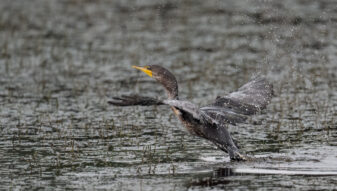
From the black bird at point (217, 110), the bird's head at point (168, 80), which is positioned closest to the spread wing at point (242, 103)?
the black bird at point (217, 110)

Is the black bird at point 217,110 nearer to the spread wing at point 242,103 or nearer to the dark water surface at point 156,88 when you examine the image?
the spread wing at point 242,103

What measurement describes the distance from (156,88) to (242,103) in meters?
4.96

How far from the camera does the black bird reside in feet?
32.0

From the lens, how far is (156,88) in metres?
15.7

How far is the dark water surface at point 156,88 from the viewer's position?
9.48 metres

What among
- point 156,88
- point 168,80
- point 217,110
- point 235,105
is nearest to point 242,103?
point 235,105

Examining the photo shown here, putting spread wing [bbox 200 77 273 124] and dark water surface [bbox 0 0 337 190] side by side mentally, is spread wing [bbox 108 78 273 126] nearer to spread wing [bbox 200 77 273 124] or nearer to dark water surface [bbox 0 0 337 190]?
spread wing [bbox 200 77 273 124]

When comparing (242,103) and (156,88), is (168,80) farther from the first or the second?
(156,88)

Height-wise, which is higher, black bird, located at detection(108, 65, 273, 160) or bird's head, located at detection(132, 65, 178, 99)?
bird's head, located at detection(132, 65, 178, 99)

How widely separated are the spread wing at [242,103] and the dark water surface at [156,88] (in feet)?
1.14

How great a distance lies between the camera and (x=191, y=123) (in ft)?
32.5

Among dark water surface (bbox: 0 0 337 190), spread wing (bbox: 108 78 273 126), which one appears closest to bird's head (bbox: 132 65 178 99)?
spread wing (bbox: 108 78 273 126)

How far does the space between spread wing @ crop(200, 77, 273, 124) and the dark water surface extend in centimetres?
35

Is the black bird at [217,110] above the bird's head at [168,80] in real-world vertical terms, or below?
below
